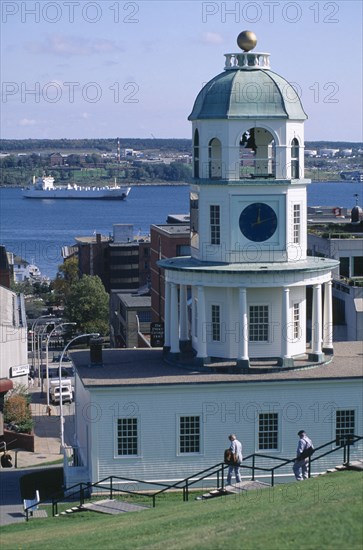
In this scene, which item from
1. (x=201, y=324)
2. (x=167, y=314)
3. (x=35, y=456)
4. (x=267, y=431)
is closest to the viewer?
(x=267, y=431)

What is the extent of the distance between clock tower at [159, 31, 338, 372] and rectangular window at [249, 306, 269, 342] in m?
0.03

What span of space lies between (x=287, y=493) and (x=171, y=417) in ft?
33.8

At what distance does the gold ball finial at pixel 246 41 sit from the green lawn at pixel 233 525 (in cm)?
1536

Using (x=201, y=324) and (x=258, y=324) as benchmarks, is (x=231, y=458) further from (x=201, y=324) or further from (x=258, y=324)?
(x=258, y=324)

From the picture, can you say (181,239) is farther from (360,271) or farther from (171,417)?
(171,417)

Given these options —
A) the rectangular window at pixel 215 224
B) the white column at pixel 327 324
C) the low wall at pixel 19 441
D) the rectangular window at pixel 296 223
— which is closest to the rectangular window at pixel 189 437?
the white column at pixel 327 324

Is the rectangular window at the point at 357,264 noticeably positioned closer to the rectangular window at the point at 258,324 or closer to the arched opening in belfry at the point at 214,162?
the arched opening in belfry at the point at 214,162

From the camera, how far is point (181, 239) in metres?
85.8

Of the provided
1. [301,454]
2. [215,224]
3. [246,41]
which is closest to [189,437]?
[301,454]

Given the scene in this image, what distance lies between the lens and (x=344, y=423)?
37.8m

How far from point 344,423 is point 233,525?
624 inches

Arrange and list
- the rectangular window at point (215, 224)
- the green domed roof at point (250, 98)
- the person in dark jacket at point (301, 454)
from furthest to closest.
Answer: the rectangular window at point (215, 224) < the green domed roof at point (250, 98) < the person in dark jacket at point (301, 454)

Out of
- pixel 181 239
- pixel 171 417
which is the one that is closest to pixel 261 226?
pixel 171 417

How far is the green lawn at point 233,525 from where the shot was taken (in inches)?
787
